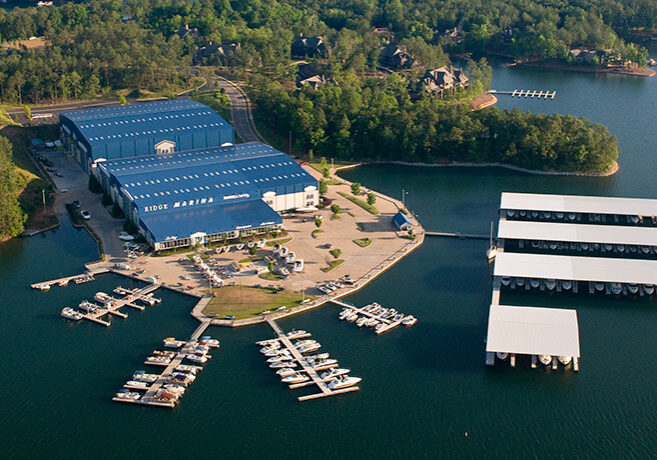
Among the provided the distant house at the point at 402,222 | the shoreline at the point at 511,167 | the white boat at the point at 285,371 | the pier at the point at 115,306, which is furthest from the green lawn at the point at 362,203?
the white boat at the point at 285,371

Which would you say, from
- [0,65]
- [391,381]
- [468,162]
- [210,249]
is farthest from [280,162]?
[0,65]

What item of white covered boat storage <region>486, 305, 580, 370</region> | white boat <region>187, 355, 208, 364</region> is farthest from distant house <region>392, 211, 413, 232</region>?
white boat <region>187, 355, 208, 364</region>

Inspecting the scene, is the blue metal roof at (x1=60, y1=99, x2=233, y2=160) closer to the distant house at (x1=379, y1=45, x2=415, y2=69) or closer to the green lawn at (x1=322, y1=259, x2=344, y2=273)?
the green lawn at (x1=322, y1=259, x2=344, y2=273)

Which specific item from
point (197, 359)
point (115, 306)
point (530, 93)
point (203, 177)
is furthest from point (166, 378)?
point (530, 93)

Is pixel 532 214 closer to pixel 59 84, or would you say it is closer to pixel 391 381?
pixel 391 381

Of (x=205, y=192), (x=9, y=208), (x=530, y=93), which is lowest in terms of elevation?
(x=530, y=93)

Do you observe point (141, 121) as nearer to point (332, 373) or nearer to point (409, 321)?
point (409, 321)

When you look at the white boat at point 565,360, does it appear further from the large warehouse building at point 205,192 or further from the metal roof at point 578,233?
the large warehouse building at point 205,192
